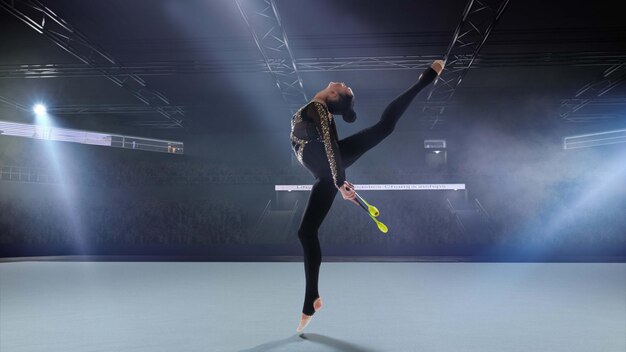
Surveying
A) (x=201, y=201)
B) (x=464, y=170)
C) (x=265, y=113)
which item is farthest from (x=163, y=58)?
(x=464, y=170)

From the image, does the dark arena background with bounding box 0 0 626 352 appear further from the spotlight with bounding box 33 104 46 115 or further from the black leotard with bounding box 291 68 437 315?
the black leotard with bounding box 291 68 437 315

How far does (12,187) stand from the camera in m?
7.93

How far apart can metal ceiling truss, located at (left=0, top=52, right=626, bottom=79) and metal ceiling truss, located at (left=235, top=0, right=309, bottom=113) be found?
13 cm

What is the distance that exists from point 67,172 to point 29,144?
1000 millimetres

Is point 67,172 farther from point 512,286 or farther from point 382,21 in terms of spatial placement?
point 512,286

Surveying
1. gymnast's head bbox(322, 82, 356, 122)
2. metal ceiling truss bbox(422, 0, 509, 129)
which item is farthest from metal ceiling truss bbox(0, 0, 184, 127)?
metal ceiling truss bbox(422, 0, 509, 129)

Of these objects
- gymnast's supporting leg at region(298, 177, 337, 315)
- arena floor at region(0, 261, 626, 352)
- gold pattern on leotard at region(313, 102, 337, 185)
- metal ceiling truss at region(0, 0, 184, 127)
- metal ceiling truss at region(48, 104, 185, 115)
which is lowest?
arena floor at region(0, 261, 626, 352)

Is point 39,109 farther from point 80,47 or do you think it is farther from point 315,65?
point 315,65

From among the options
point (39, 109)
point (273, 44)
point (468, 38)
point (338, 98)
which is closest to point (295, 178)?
point (273, 44)

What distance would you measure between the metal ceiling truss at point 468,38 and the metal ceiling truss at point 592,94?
9.66 feet

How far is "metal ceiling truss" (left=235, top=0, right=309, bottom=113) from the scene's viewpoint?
5.18m

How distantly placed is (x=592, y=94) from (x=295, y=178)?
7.23 meters

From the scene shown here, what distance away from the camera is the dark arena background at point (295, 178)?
227 centimetres

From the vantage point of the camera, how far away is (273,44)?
629 centimetres
